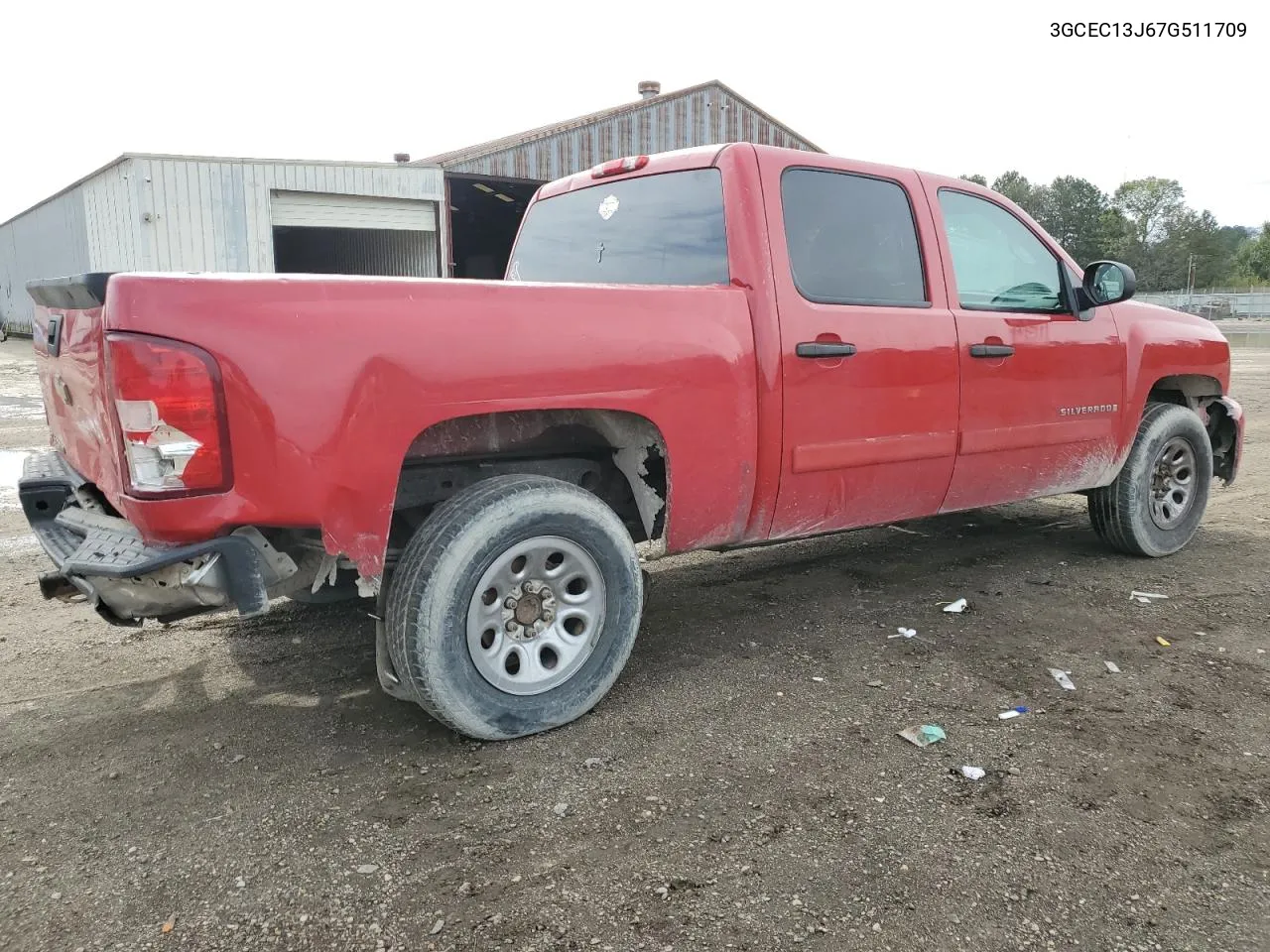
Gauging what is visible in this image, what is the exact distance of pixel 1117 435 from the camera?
4863 mm

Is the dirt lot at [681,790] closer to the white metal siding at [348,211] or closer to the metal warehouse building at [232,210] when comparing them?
the metal warehouse building at [232,210]

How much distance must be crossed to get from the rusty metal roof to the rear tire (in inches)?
609

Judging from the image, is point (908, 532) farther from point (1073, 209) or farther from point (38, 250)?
point (1073, 209)

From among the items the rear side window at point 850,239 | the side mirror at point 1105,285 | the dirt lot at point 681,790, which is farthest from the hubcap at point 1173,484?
the rear side window at point 850,239

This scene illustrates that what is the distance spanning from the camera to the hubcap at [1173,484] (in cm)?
526

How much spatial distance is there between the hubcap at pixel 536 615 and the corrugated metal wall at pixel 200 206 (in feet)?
54.1

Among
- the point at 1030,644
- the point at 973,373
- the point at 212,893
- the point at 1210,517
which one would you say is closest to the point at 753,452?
the point at 973,373

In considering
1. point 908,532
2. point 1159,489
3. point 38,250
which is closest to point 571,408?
point 908,532

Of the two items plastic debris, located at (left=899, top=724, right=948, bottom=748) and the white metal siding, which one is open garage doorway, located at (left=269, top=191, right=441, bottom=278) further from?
plastic debris, located at (left=899, top=724, right=948, bottom=748)

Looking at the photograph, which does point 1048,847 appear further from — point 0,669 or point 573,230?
point 0,669

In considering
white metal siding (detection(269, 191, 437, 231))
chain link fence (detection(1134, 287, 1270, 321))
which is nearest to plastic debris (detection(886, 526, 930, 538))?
white metal siding (detection(269, 191, 437, 231))

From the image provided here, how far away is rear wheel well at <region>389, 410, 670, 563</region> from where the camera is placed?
10.2ft

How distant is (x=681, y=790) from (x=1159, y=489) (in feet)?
12.7

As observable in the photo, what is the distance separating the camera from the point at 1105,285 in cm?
456
